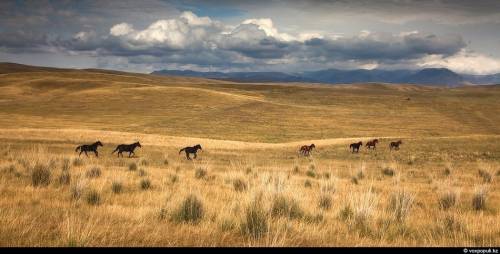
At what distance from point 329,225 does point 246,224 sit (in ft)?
5.25

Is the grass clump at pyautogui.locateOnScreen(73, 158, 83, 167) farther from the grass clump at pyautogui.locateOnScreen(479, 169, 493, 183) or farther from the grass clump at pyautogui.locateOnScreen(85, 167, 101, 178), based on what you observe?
the grass clump at pyautogui.locateOnScreen(479, 169, 493, 183)

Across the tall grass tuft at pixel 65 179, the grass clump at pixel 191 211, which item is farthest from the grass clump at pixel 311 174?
the grass clump at pixel 191 211

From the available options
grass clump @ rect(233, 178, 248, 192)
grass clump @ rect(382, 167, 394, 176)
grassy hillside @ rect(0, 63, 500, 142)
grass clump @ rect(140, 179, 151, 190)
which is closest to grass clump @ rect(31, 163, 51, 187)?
grass clump @ rect(140, 179, 151, 190)

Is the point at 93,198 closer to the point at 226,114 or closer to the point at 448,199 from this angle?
the point at 448,199

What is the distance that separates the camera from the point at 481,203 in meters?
10.9

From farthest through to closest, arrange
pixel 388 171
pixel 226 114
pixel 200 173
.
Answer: pixel 226 114, pixel 388 171, pixel 200 173

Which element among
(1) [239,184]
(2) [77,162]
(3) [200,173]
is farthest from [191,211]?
(2) [77,162]

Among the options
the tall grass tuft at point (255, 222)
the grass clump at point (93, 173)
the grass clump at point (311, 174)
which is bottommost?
the grass clump at point (311, 174)

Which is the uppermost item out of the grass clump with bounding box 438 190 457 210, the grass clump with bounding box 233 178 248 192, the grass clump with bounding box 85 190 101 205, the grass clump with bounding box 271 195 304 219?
the grass clump with bounding box 271 195 304 219

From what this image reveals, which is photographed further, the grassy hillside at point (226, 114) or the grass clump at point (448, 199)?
the grassy hillside at point (226, 114)

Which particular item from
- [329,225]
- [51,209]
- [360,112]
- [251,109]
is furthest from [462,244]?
[360,112]

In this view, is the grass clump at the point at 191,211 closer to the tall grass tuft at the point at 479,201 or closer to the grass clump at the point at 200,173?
the tall grass tuft at the point at 479,201

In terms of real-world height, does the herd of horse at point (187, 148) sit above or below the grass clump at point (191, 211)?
below

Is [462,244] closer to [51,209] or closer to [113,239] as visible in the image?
[113,239]
